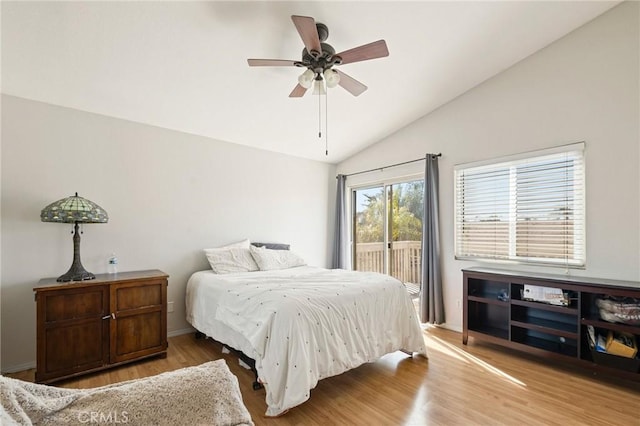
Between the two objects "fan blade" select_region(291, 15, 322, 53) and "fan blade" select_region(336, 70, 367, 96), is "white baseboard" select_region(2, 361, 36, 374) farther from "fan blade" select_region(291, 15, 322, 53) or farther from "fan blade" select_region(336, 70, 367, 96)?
"fan blade" select_region(336, 70, 367, 96)

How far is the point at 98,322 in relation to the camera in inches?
101

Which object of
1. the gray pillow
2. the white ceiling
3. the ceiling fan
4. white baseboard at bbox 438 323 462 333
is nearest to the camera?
the ceiling fan

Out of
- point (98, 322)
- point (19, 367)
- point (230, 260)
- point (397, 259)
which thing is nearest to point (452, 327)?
point (397, 259)

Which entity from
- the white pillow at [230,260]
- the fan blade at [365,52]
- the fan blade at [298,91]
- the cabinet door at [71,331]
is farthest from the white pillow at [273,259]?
the fan blade at [365,52]

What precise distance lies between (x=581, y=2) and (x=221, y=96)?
3433 mm

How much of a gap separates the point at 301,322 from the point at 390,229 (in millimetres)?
2896

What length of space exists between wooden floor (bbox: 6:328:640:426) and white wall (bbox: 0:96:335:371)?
893mm

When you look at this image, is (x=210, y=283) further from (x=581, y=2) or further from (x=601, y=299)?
(x=581, y=2)

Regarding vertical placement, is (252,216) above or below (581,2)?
below

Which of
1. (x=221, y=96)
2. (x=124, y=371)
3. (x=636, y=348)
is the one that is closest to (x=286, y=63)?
(x=221, y=96)

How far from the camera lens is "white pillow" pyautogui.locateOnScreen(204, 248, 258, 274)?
3.45 meters

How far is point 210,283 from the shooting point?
9.91ft

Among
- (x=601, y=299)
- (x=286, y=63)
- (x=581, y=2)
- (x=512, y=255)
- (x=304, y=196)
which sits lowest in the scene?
(x=601, y=299)

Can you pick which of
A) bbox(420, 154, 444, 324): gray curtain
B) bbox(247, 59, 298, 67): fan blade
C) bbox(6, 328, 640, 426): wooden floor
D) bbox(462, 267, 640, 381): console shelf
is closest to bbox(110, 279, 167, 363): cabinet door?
bbox(6, 328, 640, 426): wooden floor
